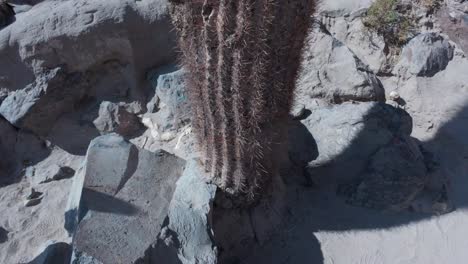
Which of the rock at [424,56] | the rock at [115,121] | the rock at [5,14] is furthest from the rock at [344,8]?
the rock at [5,14]

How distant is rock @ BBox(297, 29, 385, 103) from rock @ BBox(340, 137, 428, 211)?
25.4 inches

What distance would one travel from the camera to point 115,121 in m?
3.65

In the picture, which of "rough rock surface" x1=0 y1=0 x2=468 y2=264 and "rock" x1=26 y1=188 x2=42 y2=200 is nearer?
"rough rock surface" x1=0 y1=0 x2=468 y2=264

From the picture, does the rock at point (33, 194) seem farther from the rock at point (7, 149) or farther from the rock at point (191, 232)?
the rock at point (191, 232)

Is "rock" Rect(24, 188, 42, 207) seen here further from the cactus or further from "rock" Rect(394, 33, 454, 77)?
"rock" Rect(394, 33, 454, 77)

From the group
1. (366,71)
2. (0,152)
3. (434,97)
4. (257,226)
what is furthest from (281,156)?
(0,152)

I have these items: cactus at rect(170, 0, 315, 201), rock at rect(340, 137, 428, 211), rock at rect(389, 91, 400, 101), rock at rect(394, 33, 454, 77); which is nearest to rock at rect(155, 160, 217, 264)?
cactus at rect(170, 0, 315, 201)

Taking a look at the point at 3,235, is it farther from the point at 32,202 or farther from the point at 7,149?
the point at 7,149

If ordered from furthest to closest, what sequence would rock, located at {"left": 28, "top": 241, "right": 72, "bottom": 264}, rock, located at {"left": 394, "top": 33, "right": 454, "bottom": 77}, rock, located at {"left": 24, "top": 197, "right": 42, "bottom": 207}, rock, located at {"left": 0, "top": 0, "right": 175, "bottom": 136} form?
rock, located at {"left": 394, "top": 33, "right": 454, "bottom": 77} → rock, located at {"left": 0, "top": 0, "right": 175, "bottom": 136} → rock, located at {"left": 24, "top": 197, "right": 42, "bottom": 207} → rock, located at {"left": 28, "top": 241, "right": 72, "bottom": 264}

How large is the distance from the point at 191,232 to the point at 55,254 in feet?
2.54

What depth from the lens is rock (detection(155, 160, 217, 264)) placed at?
8.06 ft

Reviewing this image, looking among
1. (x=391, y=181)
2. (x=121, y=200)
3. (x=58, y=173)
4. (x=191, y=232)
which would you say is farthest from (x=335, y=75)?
(x=58, y=173)

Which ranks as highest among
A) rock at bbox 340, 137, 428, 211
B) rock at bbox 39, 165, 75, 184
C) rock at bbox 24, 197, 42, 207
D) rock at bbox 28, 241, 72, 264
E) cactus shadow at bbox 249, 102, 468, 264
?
rock at bbox 340, 137, 428, 211

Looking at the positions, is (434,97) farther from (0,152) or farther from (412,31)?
(0,152)
